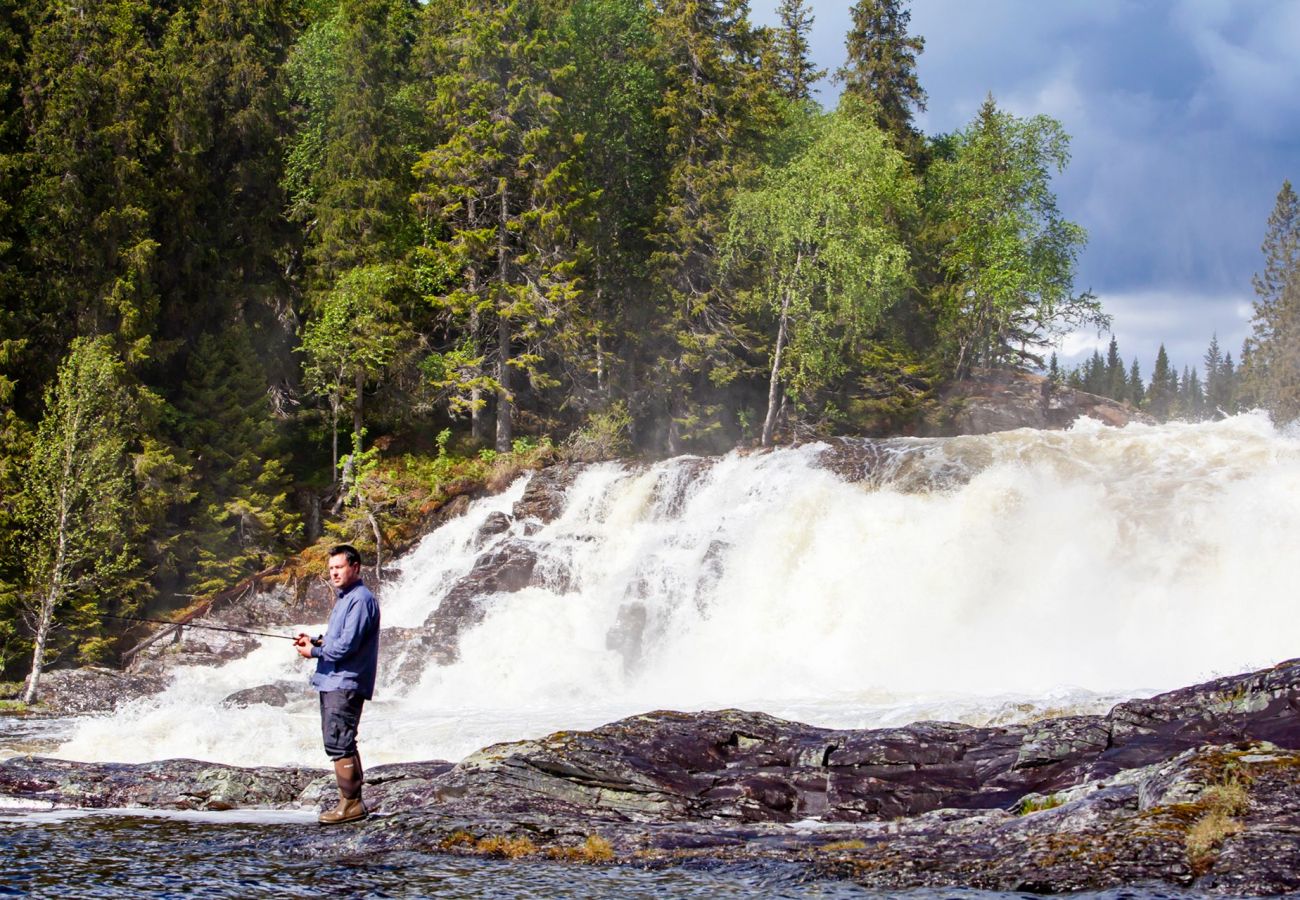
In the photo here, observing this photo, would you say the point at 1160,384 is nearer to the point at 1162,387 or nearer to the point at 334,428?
the point at 1162,387

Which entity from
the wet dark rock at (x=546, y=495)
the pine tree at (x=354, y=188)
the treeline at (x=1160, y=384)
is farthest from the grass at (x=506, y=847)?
the treeline at (x=1160, y=384)

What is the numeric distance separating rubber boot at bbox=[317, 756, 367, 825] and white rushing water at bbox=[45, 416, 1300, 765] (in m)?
7.59

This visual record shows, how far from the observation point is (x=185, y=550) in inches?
1266

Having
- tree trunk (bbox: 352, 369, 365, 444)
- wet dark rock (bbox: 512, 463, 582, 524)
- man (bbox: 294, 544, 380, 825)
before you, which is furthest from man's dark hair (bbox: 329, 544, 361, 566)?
tree trunk (bbox: 352, 369, 365, 444)

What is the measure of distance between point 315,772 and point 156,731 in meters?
6.23

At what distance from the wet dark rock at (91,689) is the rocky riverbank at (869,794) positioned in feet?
43.1

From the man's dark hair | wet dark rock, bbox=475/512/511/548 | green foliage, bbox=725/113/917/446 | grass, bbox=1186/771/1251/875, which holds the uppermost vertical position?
green foliage, bbox=725/113/917/446

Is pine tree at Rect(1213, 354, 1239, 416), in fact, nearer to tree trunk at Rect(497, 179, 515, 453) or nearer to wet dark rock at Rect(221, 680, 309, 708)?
tree trunk at Rect(497, 179, 515, 453)

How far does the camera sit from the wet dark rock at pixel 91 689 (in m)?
24.4

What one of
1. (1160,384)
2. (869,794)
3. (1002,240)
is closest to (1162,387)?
(1160,384)

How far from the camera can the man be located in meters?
8.17

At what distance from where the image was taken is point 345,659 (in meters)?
8.19

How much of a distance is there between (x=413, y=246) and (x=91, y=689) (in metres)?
19.2

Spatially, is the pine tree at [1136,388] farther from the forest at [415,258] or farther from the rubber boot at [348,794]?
the rubber boot at [348,794]
